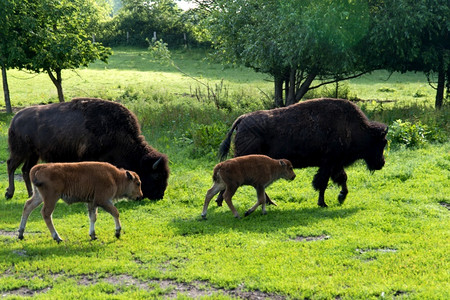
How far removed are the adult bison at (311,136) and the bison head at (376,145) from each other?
17 cm

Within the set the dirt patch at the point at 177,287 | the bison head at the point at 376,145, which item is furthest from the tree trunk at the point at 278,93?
the dirt patch at the point at 177,287

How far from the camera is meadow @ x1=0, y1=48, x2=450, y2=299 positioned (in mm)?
6289

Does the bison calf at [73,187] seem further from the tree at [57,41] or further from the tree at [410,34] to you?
the tree at [57,41]

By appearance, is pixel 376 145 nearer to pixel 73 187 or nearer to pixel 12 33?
pixel 73 187

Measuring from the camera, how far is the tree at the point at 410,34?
17078 mm

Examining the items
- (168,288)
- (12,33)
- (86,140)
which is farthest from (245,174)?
(12,33)

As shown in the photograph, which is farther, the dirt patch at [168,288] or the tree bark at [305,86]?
the tree bark at [305,86]

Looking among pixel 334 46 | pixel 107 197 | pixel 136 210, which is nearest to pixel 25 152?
pixel 136 210

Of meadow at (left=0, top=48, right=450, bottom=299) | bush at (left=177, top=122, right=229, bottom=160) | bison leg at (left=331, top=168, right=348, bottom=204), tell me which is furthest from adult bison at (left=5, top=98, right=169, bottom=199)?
bush at (left=177, top=122, right=229, bottom=160)

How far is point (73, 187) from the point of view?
7824 millimetres

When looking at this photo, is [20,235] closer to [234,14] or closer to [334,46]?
[334,46]

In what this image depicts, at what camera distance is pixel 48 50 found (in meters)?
Result: 21.3

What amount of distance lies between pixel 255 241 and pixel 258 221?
1194 millimetres

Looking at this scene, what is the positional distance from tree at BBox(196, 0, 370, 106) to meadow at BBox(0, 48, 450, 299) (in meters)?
3.95
